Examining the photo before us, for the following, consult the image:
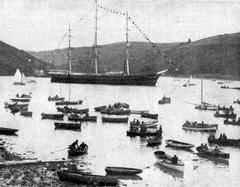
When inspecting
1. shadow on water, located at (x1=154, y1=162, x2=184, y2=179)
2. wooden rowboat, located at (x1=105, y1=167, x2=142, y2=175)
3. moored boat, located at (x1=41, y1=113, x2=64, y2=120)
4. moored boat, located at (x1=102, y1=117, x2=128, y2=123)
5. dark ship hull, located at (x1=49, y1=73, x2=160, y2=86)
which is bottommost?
shadow on water, located at (x1=154, y1=162, x2=184, y2=179)

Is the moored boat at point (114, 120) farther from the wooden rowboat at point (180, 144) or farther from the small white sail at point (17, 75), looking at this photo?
the small white sail at point (17, 75)

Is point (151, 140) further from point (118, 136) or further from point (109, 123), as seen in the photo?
point (109, 123)

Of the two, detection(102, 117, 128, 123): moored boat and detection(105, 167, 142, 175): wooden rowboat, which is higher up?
detection(102, 117, 128, 123): moored boat

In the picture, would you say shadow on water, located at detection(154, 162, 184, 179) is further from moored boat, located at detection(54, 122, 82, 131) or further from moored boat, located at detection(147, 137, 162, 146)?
moored boat, located at detection(54, 122, 82, 131)

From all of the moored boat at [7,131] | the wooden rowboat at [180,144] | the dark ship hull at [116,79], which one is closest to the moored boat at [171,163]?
the wooden rowboat at [180,144]

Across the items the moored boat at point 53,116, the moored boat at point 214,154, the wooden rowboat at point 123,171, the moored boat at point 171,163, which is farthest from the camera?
the moored boat at point 53,116

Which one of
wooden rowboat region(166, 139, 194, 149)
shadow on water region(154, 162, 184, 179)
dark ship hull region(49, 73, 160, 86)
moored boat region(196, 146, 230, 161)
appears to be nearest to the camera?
shadow on water region(154, 162, 184, 179)

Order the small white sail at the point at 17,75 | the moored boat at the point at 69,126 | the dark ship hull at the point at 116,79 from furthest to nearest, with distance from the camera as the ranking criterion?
the small white sail at the point at 17,75, the dark ship hull at the point at 116,79, the moored boat at the point at 69,126

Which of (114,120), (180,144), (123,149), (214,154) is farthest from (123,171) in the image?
(114,120)

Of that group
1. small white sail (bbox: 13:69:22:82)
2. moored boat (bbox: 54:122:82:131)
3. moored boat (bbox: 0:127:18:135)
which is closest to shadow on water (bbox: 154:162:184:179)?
moored boat (bbox: 54:122:82:131)

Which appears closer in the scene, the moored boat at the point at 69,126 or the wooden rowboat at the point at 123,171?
the wooden rowboat at the point at 123,171

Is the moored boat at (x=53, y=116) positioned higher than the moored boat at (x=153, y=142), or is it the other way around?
the moored boat at (x=53, y=116)
